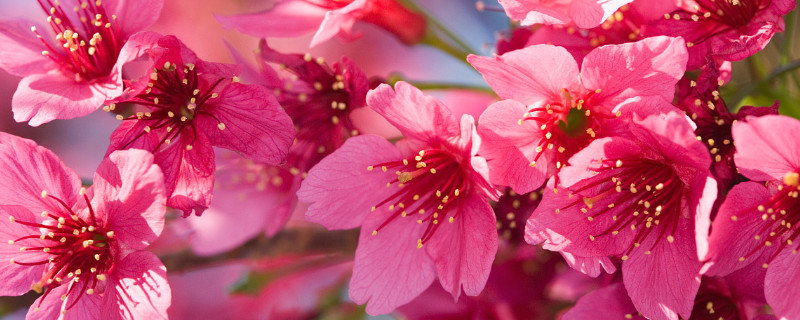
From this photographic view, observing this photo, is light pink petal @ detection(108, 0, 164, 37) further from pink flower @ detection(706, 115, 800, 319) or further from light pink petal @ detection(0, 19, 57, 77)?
pink flower @ detection(706, 115, 800, 319)

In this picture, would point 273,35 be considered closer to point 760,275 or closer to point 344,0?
point 344,0

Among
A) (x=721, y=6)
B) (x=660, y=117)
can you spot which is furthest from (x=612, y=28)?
(x=660, y=117)

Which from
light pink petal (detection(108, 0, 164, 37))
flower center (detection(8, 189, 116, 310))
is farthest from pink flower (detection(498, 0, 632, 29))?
flower center (detection(8, 189, 116, 310))

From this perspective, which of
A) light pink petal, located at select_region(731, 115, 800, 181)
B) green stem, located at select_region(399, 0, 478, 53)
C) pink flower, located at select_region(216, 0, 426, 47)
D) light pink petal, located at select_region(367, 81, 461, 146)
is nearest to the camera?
light pink petal, located at select_region(731, 115, 800, 181)

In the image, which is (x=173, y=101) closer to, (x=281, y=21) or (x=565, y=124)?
(x=281, y=21)

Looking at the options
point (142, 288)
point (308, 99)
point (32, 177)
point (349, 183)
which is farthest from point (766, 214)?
point (32, 177)

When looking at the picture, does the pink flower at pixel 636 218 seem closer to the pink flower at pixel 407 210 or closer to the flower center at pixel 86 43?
the pink flower at pixel 407 210

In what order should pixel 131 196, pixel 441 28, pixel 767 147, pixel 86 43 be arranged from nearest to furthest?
pixel 767 147 → pixel 131 196 → pixel 86 43 → pixel 441 28
